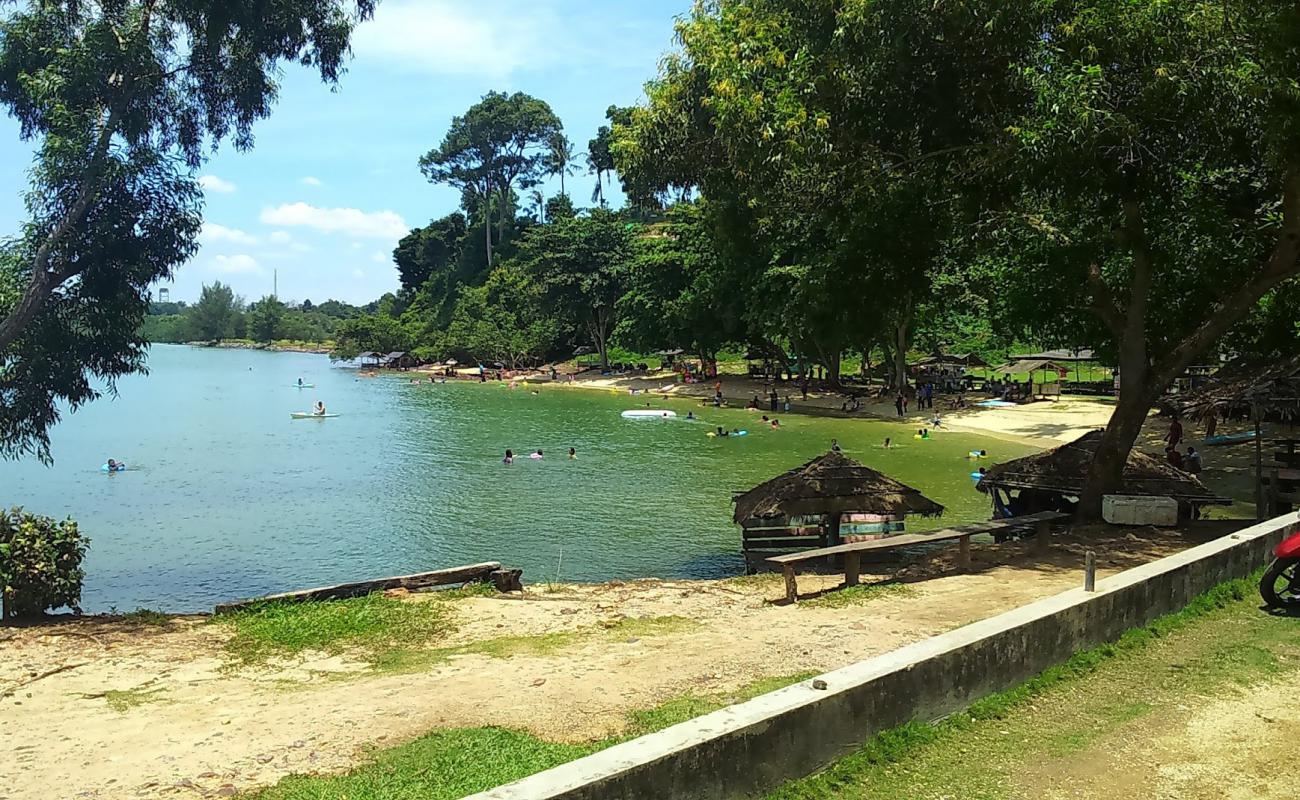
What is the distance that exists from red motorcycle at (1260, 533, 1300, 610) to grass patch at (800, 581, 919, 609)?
3.78 m

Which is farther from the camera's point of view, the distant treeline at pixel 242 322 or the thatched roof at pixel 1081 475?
the distant treeline at pixel 242 322

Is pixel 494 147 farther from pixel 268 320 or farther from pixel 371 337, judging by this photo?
pixel 268 320

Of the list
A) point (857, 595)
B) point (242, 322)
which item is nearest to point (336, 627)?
point (857, 595)

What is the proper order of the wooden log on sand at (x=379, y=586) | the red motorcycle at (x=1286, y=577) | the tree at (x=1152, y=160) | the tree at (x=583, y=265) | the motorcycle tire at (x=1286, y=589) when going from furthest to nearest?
the tree at (x=583, y=265) → the wooden log on sand at (x=379, y=586) → the tree at (x=1152, y=160) → the motorcycle tire at (x=1286, y=589) → the red motorcycle at (x=1286, y=577)

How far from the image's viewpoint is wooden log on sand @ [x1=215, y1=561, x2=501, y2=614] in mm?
12242

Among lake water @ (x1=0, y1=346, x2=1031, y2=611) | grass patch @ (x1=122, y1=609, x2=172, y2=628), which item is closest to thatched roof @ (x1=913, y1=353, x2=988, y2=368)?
lake water @ (x1=0, y1=346, x2=1031, y2=611)

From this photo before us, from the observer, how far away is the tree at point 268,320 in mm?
165625

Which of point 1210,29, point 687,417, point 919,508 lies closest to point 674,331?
point 687,417

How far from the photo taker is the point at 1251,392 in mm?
15086

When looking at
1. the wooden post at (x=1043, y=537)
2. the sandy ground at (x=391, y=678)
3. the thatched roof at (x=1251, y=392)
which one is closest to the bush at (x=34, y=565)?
the sandy ground at (x=391, y=678)

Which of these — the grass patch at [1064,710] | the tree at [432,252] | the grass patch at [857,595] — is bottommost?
the grass patch at [857,595]

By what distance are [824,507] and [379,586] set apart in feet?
22.3

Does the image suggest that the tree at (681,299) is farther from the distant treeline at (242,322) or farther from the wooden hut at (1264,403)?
the distant treeline at (242,322)

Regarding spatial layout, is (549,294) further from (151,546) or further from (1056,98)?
(1056,98)
